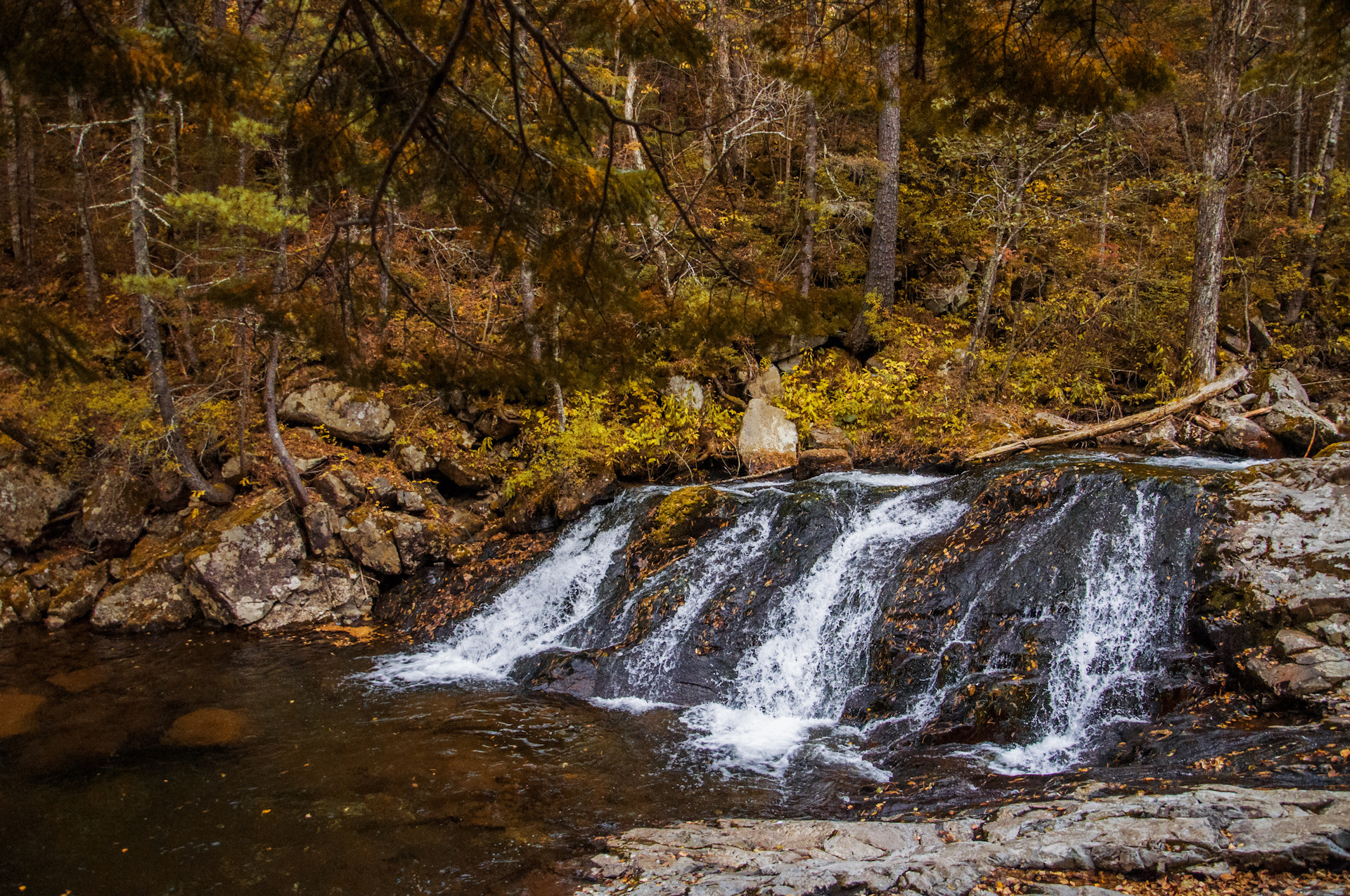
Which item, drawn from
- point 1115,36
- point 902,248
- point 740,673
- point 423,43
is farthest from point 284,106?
point 902,248

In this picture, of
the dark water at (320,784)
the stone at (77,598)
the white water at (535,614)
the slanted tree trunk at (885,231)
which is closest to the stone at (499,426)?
the white water at (535,614)

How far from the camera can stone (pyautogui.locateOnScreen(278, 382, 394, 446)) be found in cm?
1212

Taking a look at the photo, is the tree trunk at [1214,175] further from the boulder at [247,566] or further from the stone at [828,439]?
the boulder at [247,566]

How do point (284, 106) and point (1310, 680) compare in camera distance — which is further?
point (1310, 680)

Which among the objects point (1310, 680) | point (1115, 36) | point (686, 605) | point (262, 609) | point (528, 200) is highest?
point (1115, 36)

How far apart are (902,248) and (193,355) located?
14.4m

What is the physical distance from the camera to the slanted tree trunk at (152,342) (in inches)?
400

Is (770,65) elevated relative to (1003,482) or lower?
elevated

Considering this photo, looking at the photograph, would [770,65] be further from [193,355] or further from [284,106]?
[193,355]

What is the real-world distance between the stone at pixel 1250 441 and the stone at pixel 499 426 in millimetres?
10660

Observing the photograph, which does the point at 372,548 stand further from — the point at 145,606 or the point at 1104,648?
the point at 1104,648

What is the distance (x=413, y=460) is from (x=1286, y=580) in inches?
438

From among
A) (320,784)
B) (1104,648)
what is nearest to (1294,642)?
(1104,648)

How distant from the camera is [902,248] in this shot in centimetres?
1650
